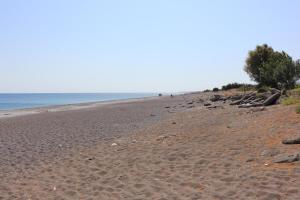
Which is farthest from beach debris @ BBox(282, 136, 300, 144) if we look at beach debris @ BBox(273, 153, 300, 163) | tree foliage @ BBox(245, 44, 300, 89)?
tree foliage @ BBox(245, 44, 300, 89)

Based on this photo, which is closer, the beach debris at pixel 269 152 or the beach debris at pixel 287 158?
the beach debris at pixel 287 158

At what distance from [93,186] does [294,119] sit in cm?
780

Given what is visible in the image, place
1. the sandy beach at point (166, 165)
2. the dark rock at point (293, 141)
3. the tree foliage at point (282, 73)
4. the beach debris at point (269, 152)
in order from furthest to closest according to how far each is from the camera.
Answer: the tree foliage at point (282, 73) < the dark rock at point (293, 141) < the beach debris at point (269, 152) < the sandy beach at point (166, 165)

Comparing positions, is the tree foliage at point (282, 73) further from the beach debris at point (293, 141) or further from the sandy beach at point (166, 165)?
the beach debris at point (293, 141)

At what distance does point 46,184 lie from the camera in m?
9.81

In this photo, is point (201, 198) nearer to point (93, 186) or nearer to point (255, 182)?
point (255, 182)

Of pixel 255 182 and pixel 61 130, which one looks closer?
pixel 255 182

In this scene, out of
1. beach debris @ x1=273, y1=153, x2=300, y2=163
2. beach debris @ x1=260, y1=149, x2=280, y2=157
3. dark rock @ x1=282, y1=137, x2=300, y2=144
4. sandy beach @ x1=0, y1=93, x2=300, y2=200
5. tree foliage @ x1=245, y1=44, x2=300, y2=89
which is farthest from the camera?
tree foliage @ x1=245, y1=44, x2=300, y2=89

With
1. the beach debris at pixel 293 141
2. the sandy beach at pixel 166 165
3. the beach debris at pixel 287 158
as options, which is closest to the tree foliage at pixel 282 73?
the sandy beach at pixel 166 165

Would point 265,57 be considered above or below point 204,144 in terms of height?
above

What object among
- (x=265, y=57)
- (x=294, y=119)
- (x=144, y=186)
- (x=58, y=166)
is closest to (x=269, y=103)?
(x=294, y=119)

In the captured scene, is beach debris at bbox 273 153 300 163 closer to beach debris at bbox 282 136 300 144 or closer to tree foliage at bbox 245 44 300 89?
beach debris at bbox 282 136 300 144

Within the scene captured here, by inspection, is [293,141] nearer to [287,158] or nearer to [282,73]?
[287,158]

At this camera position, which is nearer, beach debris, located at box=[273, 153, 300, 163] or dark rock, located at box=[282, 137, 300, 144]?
beach debris, located at box=[273, 153, 300, 163]
